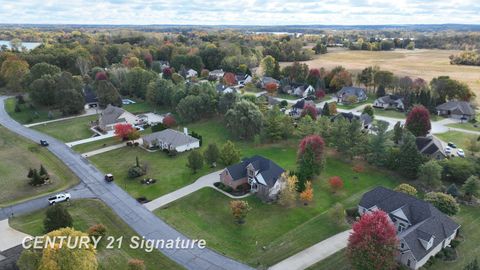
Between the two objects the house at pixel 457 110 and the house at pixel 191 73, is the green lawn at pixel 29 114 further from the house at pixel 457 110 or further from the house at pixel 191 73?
the house at pixel 457 110

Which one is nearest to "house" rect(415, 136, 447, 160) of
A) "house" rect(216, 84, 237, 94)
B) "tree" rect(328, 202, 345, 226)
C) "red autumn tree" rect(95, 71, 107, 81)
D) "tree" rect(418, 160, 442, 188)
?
"tree" rect(418, 160, 442, 188)

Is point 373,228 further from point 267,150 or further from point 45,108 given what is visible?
point 45,108

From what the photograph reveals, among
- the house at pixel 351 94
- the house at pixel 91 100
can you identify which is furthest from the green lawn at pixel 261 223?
the house at pixel 91 100

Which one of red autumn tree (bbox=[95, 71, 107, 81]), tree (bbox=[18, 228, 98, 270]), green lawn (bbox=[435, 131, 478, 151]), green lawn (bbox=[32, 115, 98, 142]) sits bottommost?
green lawn (bbox=[435, 131, 478, 151])

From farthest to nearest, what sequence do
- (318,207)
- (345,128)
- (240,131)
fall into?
1. (240,131)
2. (345,128)
3. (318,207)

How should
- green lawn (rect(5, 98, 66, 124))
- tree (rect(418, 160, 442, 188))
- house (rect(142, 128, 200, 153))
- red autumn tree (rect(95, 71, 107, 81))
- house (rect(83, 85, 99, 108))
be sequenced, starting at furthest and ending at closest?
1. red autumn tree (rect(95, 71, 107, 81))
2. house (rect(83, 85, 99, 108))
3. green lawn (rect(5, 98, 66, 124))
4. house (rect(142, 128, 200, 153))
5. tree (rect(418, 160, 442, 188))

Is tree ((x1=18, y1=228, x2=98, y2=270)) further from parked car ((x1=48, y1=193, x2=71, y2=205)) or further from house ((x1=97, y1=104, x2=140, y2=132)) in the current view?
house ((x1=97, y1=104, x2=140, y2=132))

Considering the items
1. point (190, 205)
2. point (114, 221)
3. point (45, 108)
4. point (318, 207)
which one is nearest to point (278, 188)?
point (318, 207)

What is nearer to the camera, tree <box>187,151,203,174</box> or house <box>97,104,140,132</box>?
tree <box>187,151,203,174</box>
